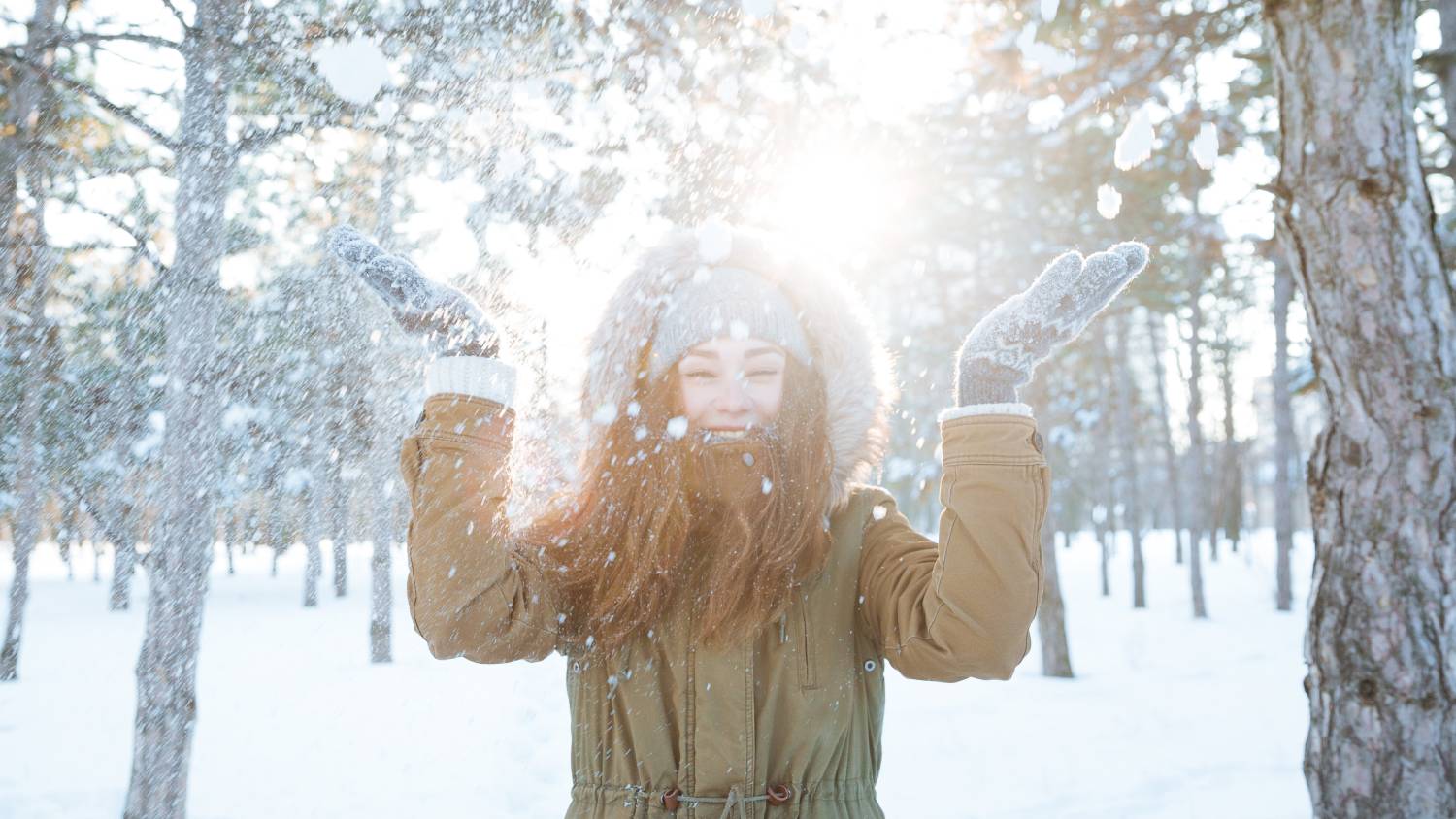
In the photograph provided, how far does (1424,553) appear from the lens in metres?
2.65

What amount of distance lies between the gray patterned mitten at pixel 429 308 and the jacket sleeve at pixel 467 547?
0.43ft

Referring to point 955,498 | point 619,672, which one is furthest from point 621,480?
point 955,498

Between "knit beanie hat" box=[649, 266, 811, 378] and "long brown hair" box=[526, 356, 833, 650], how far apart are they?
8 cm

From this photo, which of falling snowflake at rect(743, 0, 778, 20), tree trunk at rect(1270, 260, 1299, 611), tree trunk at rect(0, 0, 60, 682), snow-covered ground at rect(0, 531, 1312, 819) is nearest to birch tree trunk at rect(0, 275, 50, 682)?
tree trunk at rect(0, 0, 60, 682)

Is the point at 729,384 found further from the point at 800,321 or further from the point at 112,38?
the point at 112,38

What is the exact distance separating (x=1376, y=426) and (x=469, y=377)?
8.47 feet

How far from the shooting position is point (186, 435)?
4.06 m

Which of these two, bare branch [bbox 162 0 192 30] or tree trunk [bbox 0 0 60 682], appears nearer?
bare branch [bbox 162 0 192 30]

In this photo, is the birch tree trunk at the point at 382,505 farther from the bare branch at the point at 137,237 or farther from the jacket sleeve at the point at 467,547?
the jacket sleeve at the point at 467,547

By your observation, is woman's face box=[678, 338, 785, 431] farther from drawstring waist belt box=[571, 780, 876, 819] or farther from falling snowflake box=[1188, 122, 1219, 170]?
falling snowflake box=[1188, 122, 1219, 170]

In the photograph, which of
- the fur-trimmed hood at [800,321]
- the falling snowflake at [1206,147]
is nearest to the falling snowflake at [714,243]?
the fur-trimmed hood at [800,321]

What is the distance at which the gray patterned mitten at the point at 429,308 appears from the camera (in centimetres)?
188

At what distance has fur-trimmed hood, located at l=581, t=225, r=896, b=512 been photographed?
211cm

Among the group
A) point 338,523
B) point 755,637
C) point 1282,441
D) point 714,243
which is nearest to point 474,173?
point 714,243
